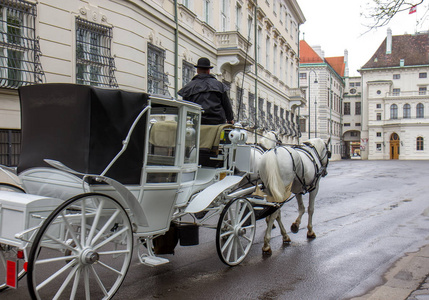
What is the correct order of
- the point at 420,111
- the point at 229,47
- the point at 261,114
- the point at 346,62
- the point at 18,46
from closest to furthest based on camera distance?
the point at 18,46
the point at 229,47
the point at 261,114
the point at 420,111
the point at 346,62

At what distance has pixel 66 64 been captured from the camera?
11586mm

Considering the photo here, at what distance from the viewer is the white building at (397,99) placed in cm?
7100

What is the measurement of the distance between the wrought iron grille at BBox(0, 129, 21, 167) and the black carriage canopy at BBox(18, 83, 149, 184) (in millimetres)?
6276

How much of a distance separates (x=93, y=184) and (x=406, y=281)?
389 centimetres

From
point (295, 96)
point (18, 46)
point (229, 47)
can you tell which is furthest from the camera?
point (295, 96)

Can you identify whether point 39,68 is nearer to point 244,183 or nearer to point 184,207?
point 244,183

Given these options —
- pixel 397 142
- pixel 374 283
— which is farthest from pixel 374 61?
pixel 374 283

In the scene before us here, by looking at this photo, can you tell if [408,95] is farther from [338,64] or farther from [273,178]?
[273,178]

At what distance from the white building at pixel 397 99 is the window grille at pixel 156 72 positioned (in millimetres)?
63330

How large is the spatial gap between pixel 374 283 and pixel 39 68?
8.86 metres

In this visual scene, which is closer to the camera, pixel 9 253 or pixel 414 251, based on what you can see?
pixel 9 253

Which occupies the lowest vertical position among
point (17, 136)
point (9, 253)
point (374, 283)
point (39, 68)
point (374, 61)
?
point (374, 283)

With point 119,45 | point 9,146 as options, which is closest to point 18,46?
point 9,146

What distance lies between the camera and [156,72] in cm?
1569
